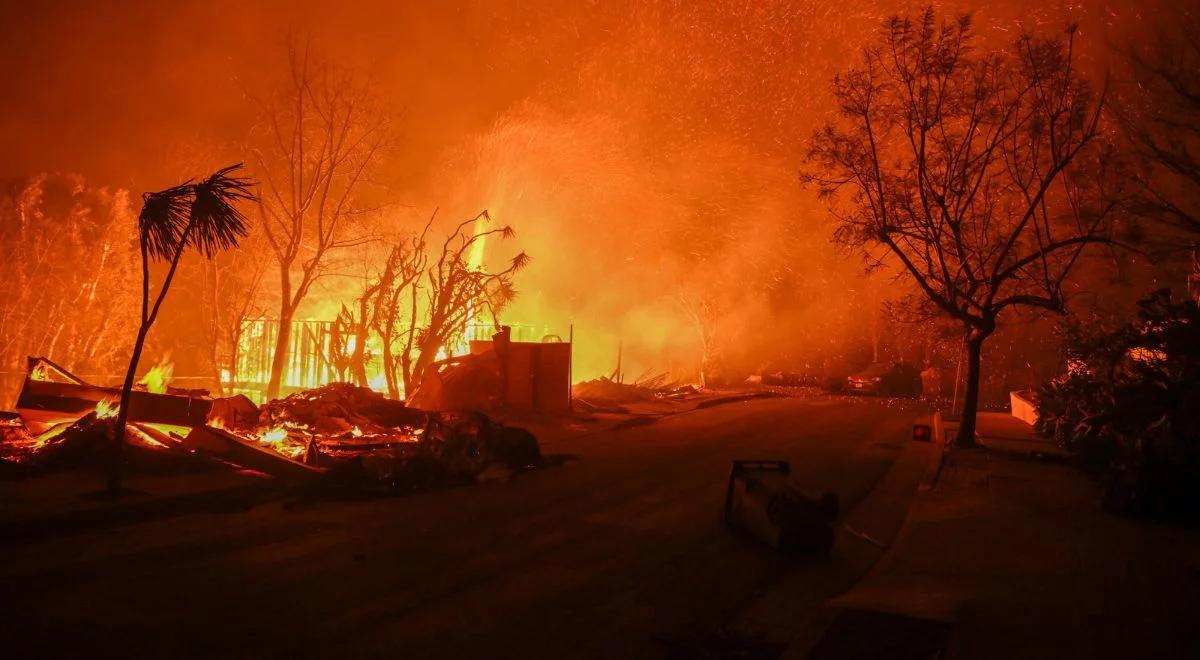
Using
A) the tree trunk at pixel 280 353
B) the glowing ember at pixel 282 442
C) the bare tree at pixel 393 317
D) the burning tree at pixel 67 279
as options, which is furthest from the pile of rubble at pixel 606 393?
the burning tree at pixel 67 279

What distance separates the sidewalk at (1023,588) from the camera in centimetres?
454

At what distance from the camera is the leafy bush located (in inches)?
307

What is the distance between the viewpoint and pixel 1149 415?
8805 mm

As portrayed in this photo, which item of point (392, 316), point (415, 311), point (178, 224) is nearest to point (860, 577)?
point (178, 224)

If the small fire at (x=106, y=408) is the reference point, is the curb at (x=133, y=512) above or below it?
below

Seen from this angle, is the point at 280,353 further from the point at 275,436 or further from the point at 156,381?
the point at 275,436

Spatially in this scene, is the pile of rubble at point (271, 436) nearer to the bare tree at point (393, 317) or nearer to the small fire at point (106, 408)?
the small fire at point (106, 408)

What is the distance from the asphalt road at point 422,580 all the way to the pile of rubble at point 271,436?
76 cm

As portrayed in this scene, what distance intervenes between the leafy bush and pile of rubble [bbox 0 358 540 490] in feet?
23.8

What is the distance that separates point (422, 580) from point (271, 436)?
6.99 m

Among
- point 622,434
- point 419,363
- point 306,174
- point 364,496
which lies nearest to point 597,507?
point 364,496

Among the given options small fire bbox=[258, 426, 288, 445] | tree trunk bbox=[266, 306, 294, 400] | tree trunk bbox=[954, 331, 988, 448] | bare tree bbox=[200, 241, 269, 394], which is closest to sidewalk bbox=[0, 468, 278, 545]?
small fire bbox=[258, 426, 288, 445]

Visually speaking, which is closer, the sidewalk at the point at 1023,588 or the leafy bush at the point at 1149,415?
the sidewalk at the point at 1023,588

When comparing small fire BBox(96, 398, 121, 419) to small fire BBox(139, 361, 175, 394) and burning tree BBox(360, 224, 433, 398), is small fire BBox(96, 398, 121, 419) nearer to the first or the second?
small fire BBox(139, 361, 175, 394)
